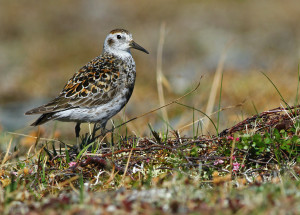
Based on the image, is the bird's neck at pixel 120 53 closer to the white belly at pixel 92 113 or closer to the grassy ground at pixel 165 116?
the grassy ground at pixel 165 116

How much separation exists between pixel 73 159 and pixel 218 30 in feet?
56.6

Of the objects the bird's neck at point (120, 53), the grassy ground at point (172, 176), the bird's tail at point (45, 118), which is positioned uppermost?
the bird's neck at point (120, 53)

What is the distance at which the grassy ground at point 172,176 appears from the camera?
3.92 metres

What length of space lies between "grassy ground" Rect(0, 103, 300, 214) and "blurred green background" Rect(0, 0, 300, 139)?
324cm

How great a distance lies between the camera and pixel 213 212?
3662 millimetres

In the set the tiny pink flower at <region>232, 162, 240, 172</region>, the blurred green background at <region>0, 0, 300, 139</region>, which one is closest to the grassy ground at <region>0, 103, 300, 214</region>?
the tiny pink flower at <region>232, 162, 240, 172</region>

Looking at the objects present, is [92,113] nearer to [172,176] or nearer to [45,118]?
[45,118]

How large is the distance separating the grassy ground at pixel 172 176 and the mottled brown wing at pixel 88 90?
3.41ft

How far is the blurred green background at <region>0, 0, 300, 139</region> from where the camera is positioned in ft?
39.6

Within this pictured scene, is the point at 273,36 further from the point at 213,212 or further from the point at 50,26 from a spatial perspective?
the point at 213,212

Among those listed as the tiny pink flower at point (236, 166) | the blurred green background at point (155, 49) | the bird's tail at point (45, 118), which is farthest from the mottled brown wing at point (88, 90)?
the tiny pink flower at point (236, 166)

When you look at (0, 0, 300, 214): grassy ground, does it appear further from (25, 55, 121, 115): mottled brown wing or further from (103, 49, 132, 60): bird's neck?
(103, 49, 132, 60): bird's neck

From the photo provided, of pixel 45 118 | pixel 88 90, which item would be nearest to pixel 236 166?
pixel 88 90

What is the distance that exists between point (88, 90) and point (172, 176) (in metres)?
2.68
